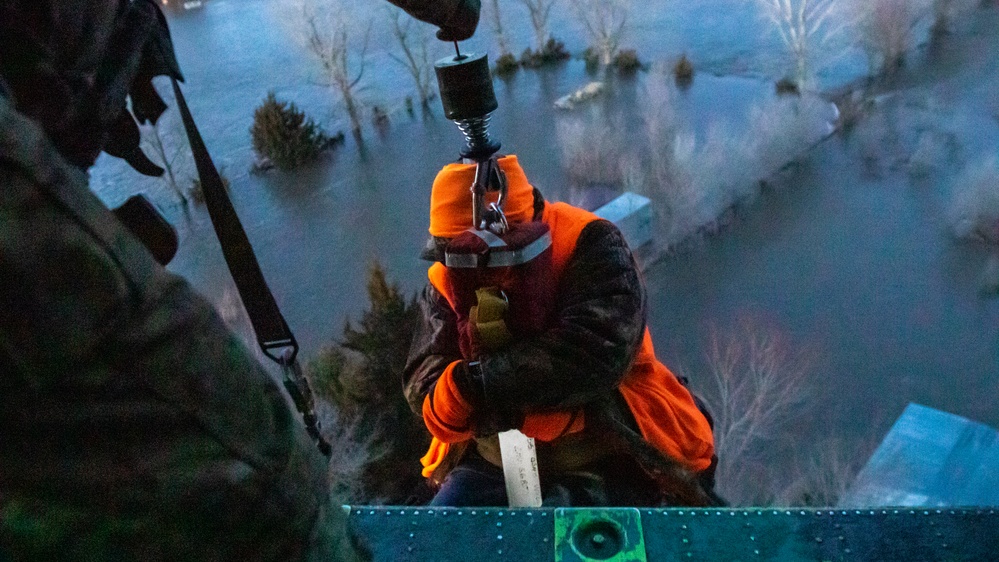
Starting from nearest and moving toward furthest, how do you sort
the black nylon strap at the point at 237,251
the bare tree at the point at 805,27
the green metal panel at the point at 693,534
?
the black nylon strap at the point at 237,251
the green metal panel at the point at 693,534
the bare tree at the point at 805,27

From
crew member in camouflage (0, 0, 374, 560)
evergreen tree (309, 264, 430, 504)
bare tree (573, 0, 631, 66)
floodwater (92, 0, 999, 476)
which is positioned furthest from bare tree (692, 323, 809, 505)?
crew member in camouflage (0, 0, 374, 560)

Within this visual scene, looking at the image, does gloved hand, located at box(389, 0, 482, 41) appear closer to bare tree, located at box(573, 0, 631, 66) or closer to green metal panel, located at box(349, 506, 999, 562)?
green metal panel, located at box(349, 506, 999, 562)

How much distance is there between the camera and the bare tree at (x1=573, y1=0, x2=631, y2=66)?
40.7 feet

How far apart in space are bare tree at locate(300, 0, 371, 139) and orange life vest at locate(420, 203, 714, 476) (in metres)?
9.95

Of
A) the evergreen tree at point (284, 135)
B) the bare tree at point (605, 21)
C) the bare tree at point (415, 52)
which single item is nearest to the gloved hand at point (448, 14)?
the evergreen tree at point (284, 135)

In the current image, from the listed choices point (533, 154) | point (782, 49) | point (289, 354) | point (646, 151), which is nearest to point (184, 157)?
point (533, 154)

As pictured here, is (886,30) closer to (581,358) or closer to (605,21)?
(605,21)

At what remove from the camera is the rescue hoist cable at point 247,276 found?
103cm

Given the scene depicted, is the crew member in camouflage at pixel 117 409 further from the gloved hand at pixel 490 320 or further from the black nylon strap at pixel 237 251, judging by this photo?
the gloved hand at pixel 490 320

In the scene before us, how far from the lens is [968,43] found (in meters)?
12.6

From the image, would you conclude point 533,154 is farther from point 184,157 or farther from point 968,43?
point 968,43

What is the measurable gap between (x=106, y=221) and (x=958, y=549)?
1504 mm

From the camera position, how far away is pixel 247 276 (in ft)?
3.62

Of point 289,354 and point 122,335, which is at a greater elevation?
point 122,335
